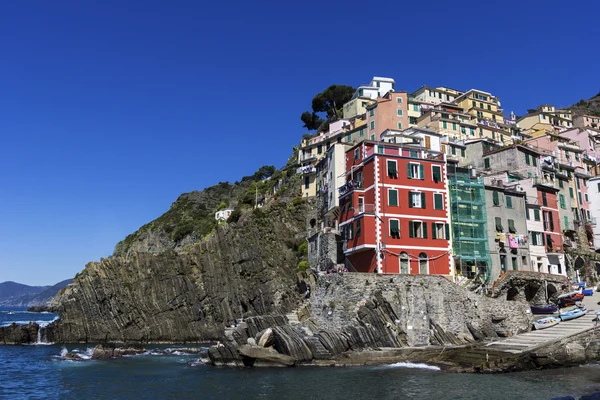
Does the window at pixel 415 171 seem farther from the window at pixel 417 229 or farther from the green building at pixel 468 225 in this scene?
the window at pixel 417 229

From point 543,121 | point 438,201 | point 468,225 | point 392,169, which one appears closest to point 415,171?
point 392,169

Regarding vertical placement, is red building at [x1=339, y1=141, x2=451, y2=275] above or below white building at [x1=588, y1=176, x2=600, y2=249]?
below

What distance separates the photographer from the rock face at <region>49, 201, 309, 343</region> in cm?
6788

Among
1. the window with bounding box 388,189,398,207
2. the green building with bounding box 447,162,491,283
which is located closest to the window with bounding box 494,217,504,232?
the green building with bounding box 447,162,491,283

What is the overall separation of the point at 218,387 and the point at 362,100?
73938mm

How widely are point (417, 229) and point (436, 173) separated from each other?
6756 millimetres

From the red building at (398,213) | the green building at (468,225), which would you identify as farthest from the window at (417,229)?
the green building at (468,225)

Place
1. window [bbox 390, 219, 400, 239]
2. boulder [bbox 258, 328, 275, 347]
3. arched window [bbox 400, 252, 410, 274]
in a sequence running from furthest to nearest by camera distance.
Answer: window [bbox 390, 219, 400, 239] → arched window [bbox 400, 252, 410, 274] → boulder [bbox 258, 328, 275, 347]

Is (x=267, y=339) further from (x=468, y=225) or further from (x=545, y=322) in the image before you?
(x=545, y=322)

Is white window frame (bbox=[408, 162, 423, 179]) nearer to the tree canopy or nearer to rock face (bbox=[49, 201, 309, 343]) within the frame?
rock face (bbox=[49, 201, 309, 343])

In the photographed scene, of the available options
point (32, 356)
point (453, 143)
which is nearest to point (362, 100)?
point (453, 143)

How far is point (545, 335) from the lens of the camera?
41.9 meters

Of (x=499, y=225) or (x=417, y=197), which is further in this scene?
(x=499, y=225)

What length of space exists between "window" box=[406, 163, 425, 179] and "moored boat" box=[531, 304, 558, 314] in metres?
17.1
